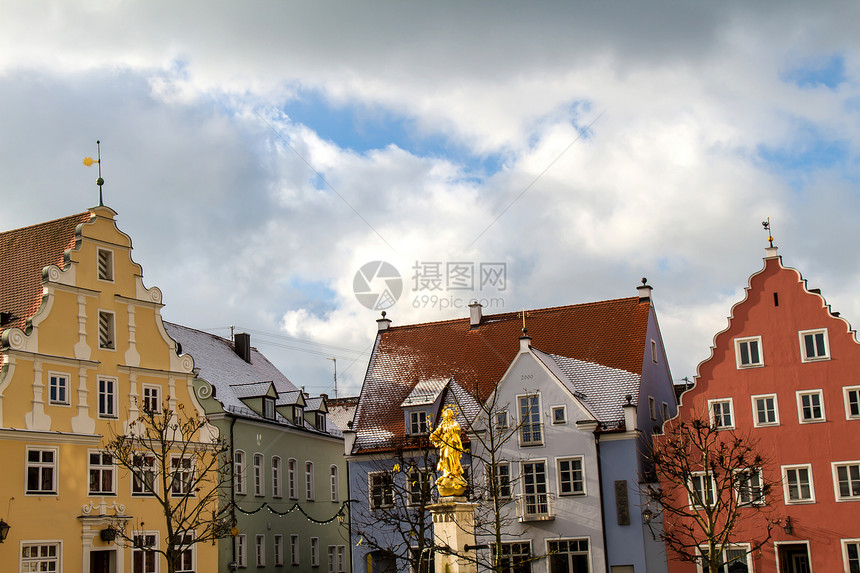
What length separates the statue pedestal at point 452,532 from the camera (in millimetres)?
26425

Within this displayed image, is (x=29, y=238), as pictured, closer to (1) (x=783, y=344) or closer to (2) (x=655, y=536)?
(2) (x=655, y=536)

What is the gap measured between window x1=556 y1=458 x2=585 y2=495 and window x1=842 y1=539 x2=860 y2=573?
961cm

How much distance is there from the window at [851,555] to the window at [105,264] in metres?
28.3

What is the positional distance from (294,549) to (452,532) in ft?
76.2

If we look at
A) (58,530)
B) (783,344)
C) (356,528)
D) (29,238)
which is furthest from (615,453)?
(29,238)

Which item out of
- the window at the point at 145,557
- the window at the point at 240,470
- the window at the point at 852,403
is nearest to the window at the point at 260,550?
the window at the point at 240,470

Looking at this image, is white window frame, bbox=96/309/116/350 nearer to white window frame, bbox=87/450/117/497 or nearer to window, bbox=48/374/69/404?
window, bbox=48/374/69/404

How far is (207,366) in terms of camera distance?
153 feet

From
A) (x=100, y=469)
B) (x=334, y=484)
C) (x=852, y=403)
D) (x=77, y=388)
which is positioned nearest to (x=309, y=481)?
(x=334, y=484)

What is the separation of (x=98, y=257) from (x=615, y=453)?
21.1m

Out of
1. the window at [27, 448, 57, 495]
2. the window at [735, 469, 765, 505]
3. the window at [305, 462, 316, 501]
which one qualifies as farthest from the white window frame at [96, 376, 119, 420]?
the window at [735, 469, 765, 505]

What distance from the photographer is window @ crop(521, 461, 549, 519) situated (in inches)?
1566

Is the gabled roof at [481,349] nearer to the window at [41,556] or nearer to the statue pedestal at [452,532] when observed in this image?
the window at [41,556]

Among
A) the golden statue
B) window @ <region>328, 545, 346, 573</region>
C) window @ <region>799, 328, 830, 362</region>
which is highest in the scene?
window @ <region>799, 328, 830, 362</region>
